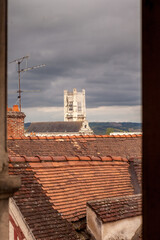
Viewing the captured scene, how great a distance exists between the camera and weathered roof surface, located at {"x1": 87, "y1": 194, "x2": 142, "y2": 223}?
6.65 metres

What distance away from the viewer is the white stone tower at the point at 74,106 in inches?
5251

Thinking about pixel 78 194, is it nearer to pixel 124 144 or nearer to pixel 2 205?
pixel 2 205

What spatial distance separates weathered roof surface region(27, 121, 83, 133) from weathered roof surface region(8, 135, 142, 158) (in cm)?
7243

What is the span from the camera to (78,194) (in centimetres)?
827

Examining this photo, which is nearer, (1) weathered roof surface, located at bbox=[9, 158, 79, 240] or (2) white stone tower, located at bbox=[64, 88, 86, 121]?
(1) weathered roof surface, located at bbox=[9, 158, 79, 240]

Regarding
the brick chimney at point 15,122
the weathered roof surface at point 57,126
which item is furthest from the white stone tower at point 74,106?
the brick chimney at point 15,122

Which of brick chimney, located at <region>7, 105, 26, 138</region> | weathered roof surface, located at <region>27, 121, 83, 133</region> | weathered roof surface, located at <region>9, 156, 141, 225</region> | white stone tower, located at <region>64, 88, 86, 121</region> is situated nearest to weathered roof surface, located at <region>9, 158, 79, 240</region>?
weathered roof surface, located at <region>9, 156, 141, 225</region>

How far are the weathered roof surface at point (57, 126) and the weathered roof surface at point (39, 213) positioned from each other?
263 ft

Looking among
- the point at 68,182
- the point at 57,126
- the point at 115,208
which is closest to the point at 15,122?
the point at 68,182

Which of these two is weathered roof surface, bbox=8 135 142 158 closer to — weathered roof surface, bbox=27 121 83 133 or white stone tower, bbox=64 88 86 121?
weathered roof surface, bbox=27 121 83 133

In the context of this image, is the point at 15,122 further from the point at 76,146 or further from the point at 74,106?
the point at 74,106
